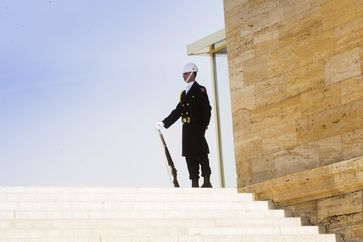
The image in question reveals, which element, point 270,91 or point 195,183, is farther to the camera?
point 195,183

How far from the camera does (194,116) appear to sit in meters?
14.8

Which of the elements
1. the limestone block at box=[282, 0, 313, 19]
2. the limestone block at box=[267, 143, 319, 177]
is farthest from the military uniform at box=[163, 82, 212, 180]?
the limestone block at box=[282, 0, 313, 19]

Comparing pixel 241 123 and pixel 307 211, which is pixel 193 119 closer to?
pixel 241 123

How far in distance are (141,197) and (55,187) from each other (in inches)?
37.6

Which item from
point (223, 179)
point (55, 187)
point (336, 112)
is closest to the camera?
point (55, 187)

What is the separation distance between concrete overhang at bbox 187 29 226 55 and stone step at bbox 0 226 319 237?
7.69 m

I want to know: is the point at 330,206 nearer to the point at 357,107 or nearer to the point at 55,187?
the point at 357,107

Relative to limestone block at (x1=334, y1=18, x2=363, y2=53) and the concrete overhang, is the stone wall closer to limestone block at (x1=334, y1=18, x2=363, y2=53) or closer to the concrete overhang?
limestone block at (x1=334, y1=18, x2=363, y2=53)

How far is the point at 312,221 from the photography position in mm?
12391

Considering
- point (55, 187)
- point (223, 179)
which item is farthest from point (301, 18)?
point (223, 179)

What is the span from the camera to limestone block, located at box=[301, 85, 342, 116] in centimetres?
1259

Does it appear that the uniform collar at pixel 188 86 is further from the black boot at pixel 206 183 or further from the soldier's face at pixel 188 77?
the black boot at pixel 206 183

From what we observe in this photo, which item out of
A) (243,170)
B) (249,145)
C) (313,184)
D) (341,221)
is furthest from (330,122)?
(243,170)

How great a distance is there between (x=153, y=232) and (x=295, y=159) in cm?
310
